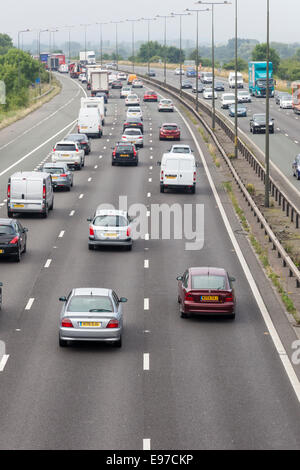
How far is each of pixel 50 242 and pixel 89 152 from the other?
35282mm

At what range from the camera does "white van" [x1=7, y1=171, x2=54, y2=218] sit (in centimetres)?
4316

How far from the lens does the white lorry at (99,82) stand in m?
126

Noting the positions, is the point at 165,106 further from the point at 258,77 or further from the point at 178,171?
the point at 178,171

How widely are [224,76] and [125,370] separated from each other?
6446 inches

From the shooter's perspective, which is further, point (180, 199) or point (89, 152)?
point (89, 152)

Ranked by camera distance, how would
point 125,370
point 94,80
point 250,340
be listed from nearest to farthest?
point 125,370, point 250,340, point 94,80

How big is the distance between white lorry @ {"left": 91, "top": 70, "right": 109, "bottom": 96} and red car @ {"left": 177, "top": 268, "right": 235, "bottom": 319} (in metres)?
101

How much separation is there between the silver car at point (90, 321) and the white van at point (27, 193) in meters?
19.9

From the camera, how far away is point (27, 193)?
1713 inches

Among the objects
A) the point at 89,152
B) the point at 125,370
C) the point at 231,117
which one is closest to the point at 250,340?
the point at 125,370

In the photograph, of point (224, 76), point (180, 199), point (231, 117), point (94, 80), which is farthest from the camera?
point (224, 76)

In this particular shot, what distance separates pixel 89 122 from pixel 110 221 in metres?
46.8

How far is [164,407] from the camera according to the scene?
770 inches
